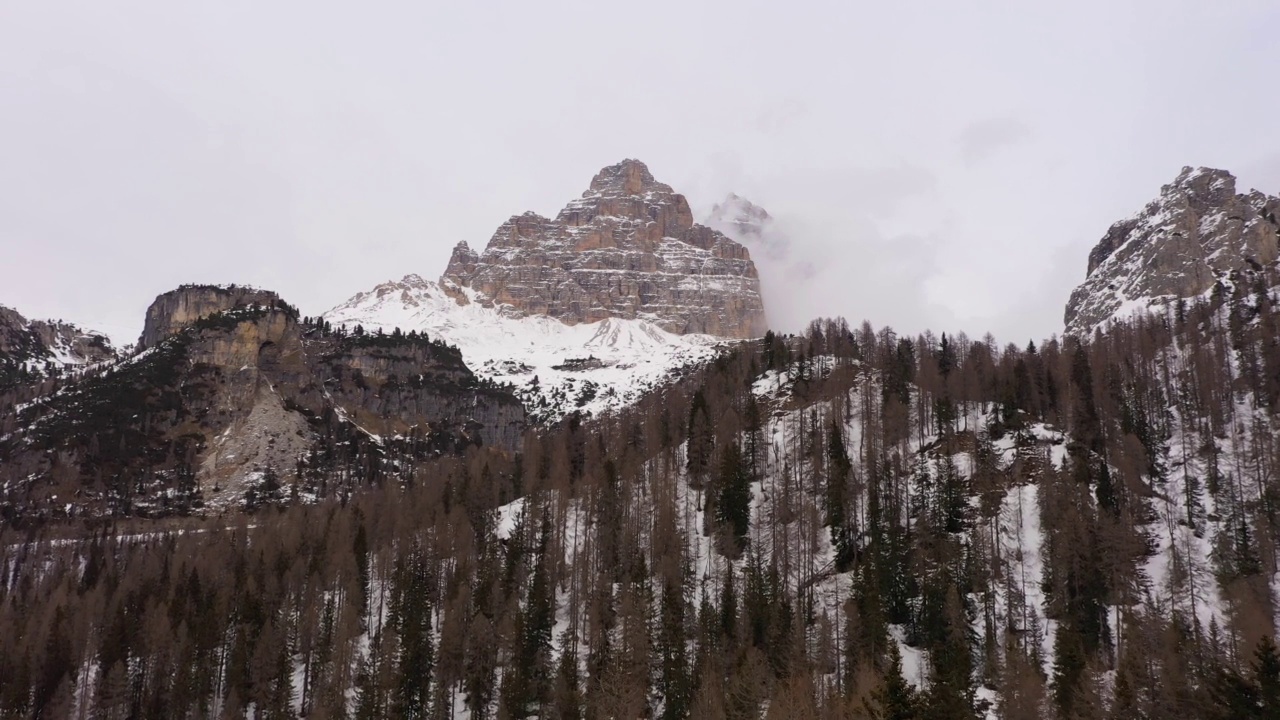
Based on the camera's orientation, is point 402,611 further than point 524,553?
No

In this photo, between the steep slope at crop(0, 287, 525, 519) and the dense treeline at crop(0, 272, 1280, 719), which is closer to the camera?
the dense treeline at crop(0, 272, 1280, 719)

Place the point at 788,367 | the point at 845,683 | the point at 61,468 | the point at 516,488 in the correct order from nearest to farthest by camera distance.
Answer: the point at 845,683 < the point at 516,488 < the point at 788,367 < the point at 61,468

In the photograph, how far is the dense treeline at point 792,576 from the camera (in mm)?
64250

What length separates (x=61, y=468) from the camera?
16788 cm

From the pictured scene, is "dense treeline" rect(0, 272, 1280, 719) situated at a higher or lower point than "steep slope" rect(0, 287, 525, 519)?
lower

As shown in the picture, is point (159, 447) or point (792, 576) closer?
point (792, 576)

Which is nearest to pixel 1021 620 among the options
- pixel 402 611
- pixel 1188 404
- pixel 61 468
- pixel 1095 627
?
pixel 1095 627

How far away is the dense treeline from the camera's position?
6425 centimetres

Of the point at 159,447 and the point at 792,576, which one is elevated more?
the point at 159,447

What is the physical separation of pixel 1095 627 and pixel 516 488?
7310 centimetres

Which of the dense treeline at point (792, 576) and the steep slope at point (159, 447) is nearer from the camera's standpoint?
the dense treeline at point (792, 576)

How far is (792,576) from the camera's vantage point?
8431 cm

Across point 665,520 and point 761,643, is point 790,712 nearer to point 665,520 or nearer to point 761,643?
point 761,643

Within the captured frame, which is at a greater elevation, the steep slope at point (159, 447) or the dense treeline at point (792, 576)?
the steep slope at point (159, 447)
